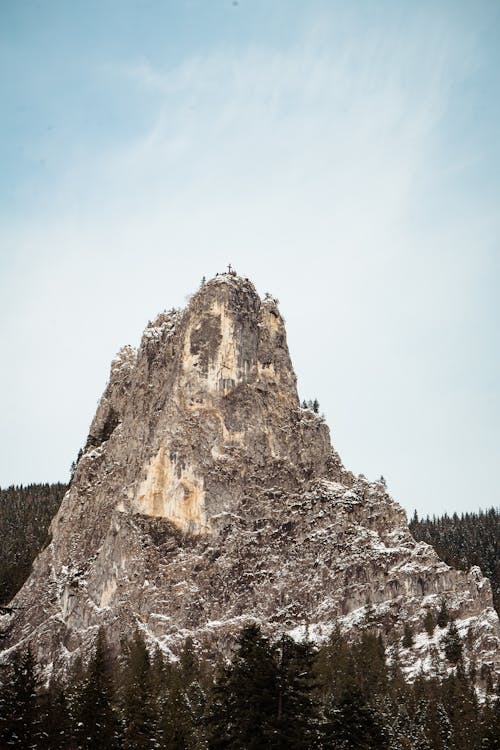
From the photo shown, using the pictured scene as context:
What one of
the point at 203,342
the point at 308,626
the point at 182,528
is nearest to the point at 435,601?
the point at 308,626

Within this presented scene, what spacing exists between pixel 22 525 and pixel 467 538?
7896 cm

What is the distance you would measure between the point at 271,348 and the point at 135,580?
143 ft

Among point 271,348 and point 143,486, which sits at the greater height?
point 271,348

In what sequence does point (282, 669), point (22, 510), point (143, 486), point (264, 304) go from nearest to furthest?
point (282, 669) → point (143, 486) → point (264, 304) → point (22, 510)

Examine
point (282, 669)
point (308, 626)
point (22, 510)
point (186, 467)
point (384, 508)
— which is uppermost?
point (22, 510)

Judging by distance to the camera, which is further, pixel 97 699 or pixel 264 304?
pixel 264 304

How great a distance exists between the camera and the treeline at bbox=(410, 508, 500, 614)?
151250mm

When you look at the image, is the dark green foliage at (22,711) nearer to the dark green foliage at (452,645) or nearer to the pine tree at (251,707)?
the pine tree at (251,707)

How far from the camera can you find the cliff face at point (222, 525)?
112500 millimetres

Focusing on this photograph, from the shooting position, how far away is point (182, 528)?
404ft

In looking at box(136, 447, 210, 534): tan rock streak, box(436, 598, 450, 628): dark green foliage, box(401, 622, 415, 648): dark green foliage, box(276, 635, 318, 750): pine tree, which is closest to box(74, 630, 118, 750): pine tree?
box(276, 635, 318, 750): pine tree

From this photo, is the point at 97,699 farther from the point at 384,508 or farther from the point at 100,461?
the point at 100,461

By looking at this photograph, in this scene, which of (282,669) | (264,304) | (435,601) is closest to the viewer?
(282,669)

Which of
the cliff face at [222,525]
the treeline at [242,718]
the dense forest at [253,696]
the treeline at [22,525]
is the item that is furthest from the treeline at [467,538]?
the treeline at [242,718]
